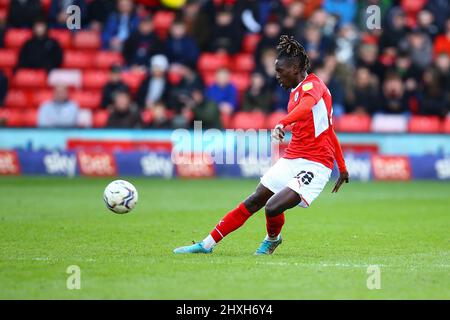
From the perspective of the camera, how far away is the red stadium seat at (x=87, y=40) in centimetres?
2552

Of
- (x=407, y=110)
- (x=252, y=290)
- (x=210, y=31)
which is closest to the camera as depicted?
(x=252, y=290)

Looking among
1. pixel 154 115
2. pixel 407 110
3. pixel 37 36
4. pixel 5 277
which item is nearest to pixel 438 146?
pixel 407 110

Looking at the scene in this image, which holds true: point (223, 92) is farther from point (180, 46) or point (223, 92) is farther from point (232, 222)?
point (232, 222)

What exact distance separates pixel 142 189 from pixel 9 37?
8.83 m

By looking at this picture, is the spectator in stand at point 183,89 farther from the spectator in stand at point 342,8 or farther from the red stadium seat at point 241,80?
the spectator in stand at point 342,8

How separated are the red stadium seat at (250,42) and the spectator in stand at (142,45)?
2.36 metres

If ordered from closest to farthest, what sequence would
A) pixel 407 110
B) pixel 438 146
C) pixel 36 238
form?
pixel 36 238 < pixel 438 146 < pixel 407 110

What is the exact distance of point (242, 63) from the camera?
2514 centimetres

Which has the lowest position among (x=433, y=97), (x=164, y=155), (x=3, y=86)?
(x=164, y=155)

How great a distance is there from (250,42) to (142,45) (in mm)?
2842

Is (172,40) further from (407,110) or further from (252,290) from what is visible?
(252,290)

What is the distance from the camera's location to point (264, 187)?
34.4 ft

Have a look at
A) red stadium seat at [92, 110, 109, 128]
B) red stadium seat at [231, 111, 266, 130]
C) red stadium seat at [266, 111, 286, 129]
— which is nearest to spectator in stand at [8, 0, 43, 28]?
red stadium seat at [92, 110, 109, 128]

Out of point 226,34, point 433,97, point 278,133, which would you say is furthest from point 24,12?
point 278,133
